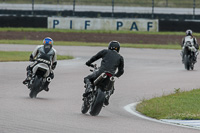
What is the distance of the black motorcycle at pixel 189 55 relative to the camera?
2455cm

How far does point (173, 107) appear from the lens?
13.2 meters

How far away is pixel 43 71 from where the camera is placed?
14.9 m

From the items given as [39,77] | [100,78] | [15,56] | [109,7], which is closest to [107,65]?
[100,78]

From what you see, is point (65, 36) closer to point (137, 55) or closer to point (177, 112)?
point (137, 55)

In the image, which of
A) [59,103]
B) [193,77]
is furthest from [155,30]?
[59,103]

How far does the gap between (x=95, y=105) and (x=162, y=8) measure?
38000mm

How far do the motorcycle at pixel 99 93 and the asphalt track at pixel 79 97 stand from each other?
0.19 metres

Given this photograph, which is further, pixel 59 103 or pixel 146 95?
pixel 146 95

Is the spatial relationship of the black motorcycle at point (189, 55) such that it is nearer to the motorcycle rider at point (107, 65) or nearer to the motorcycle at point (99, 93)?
the motorcycle rider at point (107, 65)

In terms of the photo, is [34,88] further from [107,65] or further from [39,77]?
[107,65]

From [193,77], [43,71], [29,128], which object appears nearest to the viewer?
[29,128]

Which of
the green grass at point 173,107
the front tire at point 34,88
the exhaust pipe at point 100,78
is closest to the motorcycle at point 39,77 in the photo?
the front tire at point 34,88

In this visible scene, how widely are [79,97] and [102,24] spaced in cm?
2772

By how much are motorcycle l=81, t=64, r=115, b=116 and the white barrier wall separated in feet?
99.8
